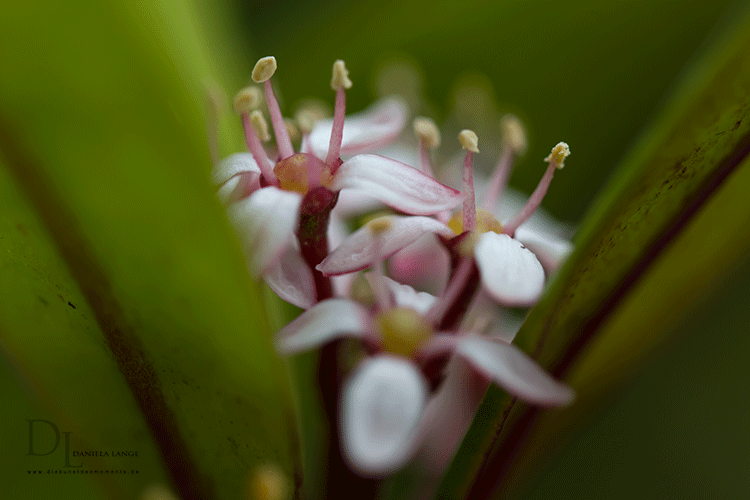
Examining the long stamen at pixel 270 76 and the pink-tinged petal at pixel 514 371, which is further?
the long stamen at pixel 270 76

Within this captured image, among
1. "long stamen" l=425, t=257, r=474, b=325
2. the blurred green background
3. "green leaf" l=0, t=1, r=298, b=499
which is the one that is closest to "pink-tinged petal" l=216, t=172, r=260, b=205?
"green leaf" l=0, t=1, r=298, b=499

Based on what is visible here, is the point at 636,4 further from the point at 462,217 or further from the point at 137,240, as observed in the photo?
the point at 137,240

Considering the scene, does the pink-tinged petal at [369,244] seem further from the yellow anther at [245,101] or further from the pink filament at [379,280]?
the yellow anther at [245,101]

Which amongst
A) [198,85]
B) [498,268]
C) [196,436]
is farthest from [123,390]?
[198,85]

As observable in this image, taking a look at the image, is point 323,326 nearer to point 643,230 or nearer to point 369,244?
point 369,244

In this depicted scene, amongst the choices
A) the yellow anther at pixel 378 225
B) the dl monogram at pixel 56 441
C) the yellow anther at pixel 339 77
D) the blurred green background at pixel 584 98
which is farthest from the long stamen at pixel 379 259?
the blurred green background at pixel 584 98
